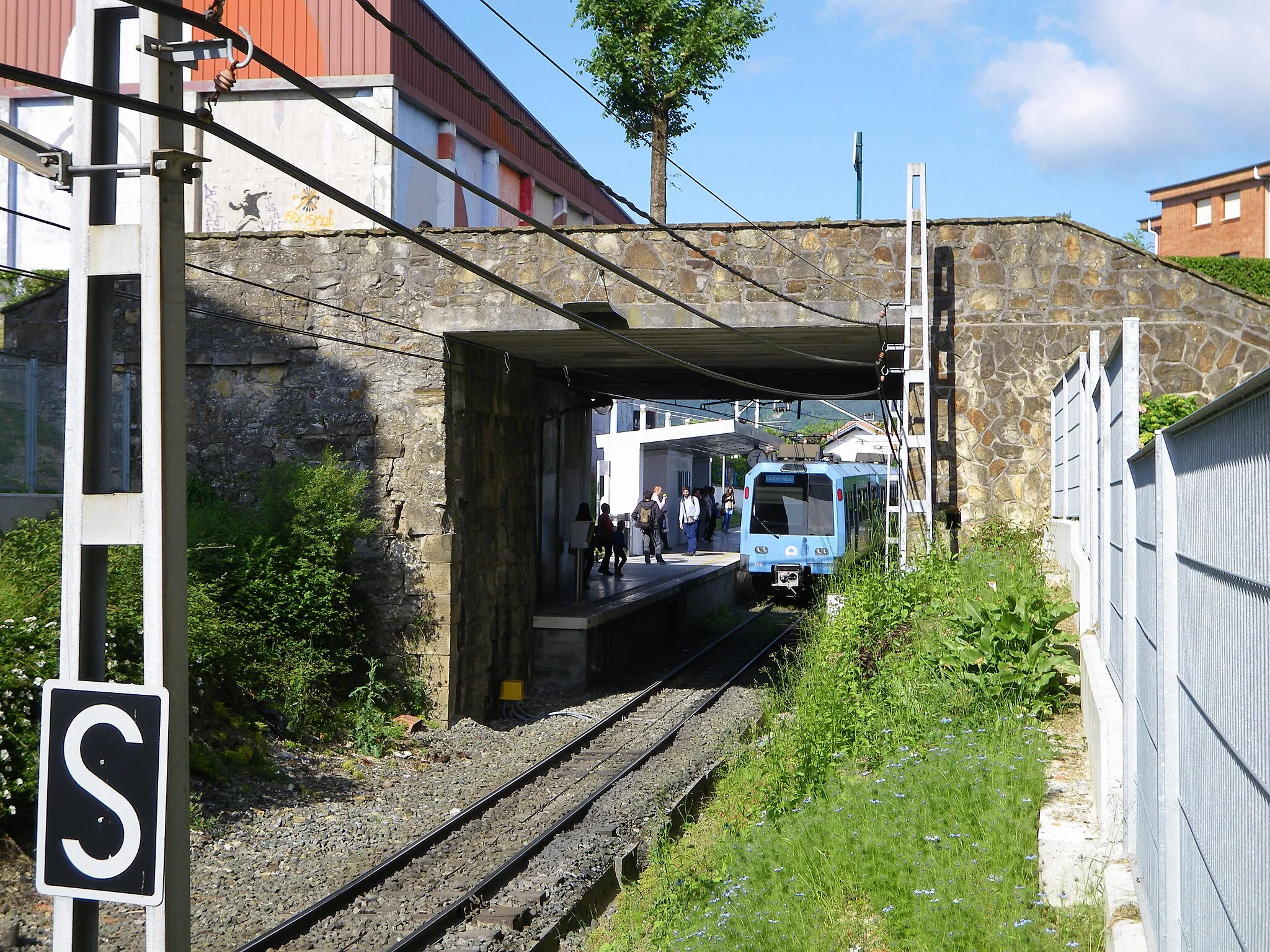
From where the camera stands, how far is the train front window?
26.2 meters

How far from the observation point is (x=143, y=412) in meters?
3.75

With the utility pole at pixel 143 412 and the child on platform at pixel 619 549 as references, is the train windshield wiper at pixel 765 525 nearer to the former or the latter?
the child on platform at pixel 619 549

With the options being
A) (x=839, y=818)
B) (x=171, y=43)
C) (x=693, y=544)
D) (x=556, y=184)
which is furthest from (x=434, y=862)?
(x=556, y=184)

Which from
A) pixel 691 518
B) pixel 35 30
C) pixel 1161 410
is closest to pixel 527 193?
pixel 691 518

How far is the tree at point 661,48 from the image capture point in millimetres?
25469

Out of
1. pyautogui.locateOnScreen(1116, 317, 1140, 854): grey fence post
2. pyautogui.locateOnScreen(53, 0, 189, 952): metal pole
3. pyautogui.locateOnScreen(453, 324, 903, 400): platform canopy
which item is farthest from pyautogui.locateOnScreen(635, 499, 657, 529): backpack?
pyautogui.locateOnScreen(53, 0, 189, 952): metal pole

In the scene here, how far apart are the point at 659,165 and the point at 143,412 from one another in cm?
2413

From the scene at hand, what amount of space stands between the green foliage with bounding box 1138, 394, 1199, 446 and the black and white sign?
9652mm

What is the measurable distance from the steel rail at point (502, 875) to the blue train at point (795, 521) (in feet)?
36.9

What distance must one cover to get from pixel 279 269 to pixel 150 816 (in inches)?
475

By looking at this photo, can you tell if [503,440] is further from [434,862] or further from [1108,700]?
[1108,700]

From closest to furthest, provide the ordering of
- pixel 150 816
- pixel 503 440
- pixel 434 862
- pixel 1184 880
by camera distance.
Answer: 1. pixel 1184 880
2. pixel 150 816
3. pixel 434 862
4. pixel 503 440

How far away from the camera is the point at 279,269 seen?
48.2ft

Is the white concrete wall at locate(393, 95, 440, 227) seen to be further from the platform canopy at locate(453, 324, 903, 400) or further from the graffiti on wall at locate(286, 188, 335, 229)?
the platform canopy at locate(453, 324, 903, 400)
